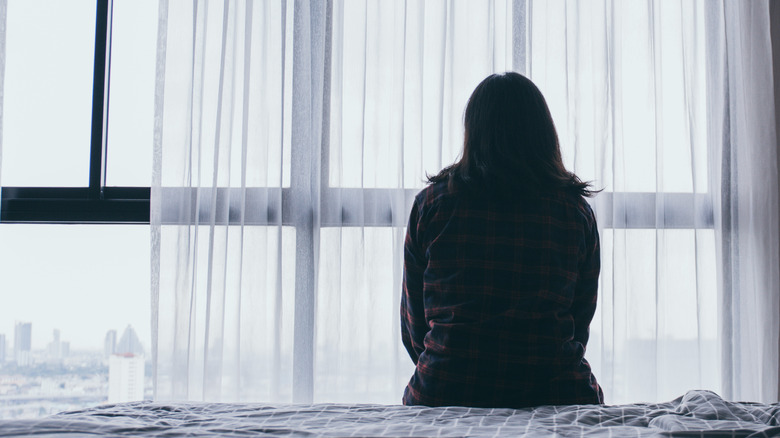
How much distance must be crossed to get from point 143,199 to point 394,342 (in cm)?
103

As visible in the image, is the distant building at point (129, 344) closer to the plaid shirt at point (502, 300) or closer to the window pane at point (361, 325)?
the window pane at point (361, 325)

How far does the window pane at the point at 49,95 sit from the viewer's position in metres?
2.33

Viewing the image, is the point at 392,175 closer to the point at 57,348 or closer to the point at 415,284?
the point at 415,284

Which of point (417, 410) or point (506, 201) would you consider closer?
point (417, 410)

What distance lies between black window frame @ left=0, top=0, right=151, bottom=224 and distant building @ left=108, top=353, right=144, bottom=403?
1.66 ft

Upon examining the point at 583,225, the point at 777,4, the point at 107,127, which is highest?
the point at 777,4

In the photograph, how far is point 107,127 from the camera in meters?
2.33

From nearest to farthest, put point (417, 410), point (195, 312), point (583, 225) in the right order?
point (417, 410) < point (583, 225) < point (195, 312)

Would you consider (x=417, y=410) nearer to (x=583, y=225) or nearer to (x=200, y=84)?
(x=583, y=225)

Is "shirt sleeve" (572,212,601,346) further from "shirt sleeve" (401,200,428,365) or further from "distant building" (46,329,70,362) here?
"distant building" (46,329,70,362)

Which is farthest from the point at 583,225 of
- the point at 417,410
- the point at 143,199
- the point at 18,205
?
the point at 18,205

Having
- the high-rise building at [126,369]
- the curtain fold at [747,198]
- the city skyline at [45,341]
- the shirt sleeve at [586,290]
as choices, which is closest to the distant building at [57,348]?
the city skyline at [45,341]

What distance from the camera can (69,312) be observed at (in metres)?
2.34

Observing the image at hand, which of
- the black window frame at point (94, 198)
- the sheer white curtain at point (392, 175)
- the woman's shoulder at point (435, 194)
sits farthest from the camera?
the black window frame at point (94, 198)
